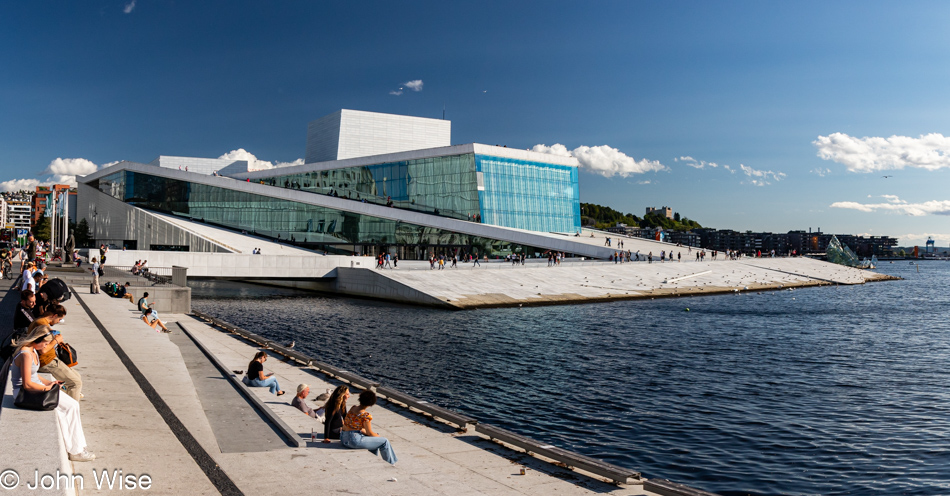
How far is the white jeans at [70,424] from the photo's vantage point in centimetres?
705

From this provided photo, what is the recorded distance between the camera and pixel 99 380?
35.6 ft

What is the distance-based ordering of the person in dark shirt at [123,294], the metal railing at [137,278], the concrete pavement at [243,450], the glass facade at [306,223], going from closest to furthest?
the concrete pavement at [243,450] < the person in dark shirt at [123,294] < the metal railing at [137,278] < the glass facade at [306,223]

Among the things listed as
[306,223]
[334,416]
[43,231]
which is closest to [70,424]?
[334,416]

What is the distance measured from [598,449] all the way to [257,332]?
60.0 feet

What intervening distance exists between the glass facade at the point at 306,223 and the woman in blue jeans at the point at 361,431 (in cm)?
5010

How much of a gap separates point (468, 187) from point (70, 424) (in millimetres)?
56205

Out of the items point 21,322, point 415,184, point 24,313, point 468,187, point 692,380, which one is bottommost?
point 692,380

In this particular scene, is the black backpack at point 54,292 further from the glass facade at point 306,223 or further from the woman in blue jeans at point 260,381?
the glass facade at point 306,223

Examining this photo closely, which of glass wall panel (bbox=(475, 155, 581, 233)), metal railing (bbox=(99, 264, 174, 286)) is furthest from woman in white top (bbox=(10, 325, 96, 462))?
glass wall panel (bbox=(475, 155, 581, 233))

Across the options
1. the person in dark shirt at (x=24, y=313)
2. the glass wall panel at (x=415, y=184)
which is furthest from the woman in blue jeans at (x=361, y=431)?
the glass wall panel at (x=415, y=184)

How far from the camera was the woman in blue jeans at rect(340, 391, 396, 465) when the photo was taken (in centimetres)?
941

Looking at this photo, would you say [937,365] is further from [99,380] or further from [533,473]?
[99,380]

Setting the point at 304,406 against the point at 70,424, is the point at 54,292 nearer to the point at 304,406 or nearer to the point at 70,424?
the point at 70,424

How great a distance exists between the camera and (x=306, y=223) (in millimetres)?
64312
